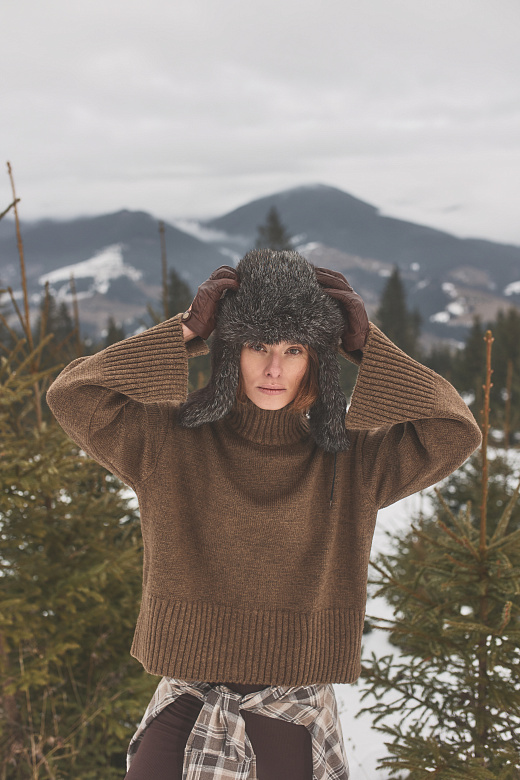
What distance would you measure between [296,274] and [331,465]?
69cm

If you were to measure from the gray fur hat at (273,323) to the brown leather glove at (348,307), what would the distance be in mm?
26

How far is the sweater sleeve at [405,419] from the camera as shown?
5.89 feet

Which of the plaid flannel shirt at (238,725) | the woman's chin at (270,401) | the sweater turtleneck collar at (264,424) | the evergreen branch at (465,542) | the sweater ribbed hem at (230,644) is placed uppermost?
the woman's chin at (270,401)

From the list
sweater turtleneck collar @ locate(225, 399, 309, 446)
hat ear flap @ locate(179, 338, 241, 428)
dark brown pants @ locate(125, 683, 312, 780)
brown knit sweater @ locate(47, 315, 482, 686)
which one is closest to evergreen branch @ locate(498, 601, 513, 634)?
brown knit sweater @ locate(47, 315, 482, 686)

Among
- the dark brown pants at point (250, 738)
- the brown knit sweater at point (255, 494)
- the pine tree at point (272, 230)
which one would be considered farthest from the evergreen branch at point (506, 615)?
the pine tree at point (272, 230)

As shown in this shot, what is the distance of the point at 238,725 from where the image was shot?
5.94 feet

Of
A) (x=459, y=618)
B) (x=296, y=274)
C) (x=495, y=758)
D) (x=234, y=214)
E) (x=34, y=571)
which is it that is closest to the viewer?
(x=296, y=274)

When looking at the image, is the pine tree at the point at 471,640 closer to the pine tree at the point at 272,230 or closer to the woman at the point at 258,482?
the woman at the point at 258,482

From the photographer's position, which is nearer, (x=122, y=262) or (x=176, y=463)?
(x=176, y=463)

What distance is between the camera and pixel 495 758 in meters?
2.29

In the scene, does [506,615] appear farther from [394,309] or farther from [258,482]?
[394,309]

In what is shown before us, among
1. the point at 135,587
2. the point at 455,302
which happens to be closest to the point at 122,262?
the point at 455,302

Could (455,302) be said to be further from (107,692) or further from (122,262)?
(107,692)

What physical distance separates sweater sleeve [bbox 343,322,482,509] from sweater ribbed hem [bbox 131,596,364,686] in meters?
0.54
